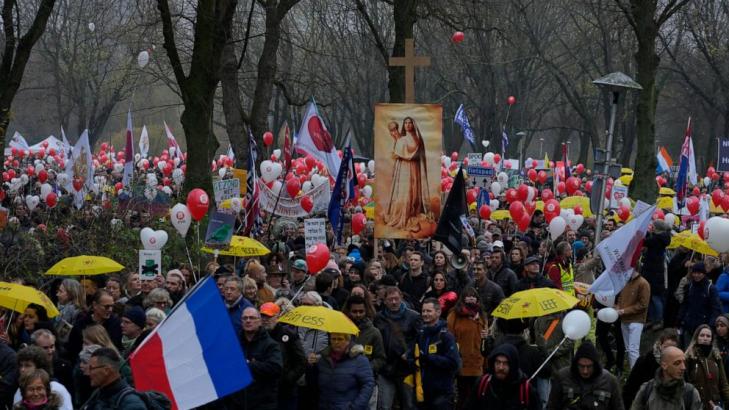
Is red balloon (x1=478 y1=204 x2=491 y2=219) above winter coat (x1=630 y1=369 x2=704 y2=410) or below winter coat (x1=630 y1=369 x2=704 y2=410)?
below

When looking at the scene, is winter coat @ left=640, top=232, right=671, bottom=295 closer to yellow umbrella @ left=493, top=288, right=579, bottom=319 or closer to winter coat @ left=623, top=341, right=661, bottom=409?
yellow umbrella @ left=493, top=288, right=579, bottom=319

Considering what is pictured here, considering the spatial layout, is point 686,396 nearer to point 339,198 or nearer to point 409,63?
point 339,198

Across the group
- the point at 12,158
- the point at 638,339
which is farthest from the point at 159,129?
the point at 638,339

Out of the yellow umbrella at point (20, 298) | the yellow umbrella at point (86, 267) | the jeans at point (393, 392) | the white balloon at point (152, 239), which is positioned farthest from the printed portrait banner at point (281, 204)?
the yellow umbrella at point (20, 298)

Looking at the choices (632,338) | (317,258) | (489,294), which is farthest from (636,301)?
(317,258)

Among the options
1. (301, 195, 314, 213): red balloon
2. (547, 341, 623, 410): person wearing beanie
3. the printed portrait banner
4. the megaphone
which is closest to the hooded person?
(547, 341, 623, 410): person wearing beanie

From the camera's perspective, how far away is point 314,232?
15617 millimetres

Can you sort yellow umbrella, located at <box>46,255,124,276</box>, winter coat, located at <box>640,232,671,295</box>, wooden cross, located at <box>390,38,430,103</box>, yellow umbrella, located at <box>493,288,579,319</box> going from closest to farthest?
yellow umbrella, located at <box>493,288,579,319</box>
yellow umbrella, located at <box>46,255,124,276</box>
winter coat, located at <box>640,232,671,295</box>
wooden cross, located at <box>390,38,430,103</box>

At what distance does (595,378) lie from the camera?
858cm

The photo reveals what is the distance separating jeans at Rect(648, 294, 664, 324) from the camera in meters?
14.7

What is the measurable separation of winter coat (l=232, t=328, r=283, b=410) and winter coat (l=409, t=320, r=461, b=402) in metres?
1.44

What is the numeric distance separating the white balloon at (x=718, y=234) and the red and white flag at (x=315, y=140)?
316 inches

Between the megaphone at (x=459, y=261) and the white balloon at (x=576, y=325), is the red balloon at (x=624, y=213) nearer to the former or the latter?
the megaphone at (x=459, y=261)

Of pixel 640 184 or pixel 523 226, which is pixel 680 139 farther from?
pixel 523 226
